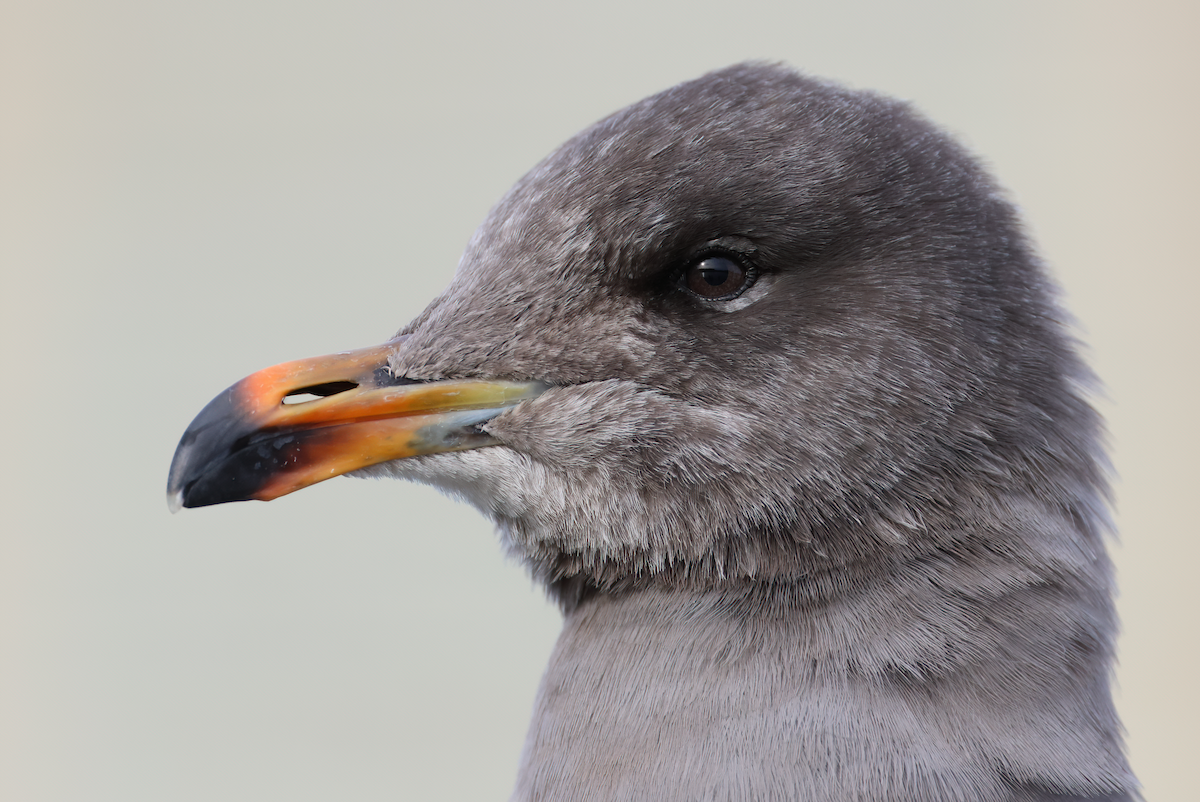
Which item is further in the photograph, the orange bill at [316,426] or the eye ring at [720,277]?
the eye ring at [720,277]

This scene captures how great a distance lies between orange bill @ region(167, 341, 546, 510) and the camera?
1833 millimetres

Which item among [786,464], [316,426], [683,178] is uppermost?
[683,178]

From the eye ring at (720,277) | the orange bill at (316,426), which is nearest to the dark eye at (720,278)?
the eye ring at (720,277)

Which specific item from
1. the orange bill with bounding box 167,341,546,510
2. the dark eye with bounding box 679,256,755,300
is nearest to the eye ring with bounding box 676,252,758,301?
the dark eye with bounding box 679,256,755,300

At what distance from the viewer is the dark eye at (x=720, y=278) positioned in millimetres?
1951

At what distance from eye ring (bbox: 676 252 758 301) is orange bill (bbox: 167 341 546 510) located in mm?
330

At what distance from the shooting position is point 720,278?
195cm

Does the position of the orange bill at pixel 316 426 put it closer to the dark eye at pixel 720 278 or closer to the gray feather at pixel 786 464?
the gray feather at pixel 786 464

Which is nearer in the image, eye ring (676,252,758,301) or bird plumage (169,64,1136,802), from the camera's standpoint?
bird plumage (169,64,1136,802)

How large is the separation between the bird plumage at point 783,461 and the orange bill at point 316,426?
0.13 feet

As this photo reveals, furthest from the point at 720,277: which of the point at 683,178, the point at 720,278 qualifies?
the point at 683,178

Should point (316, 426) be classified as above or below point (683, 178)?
below

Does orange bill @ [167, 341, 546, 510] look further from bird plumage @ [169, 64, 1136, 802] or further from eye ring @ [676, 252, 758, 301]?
eye ring @ [676, 252, 758, 301]

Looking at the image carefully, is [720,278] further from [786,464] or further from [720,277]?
[786,464]
